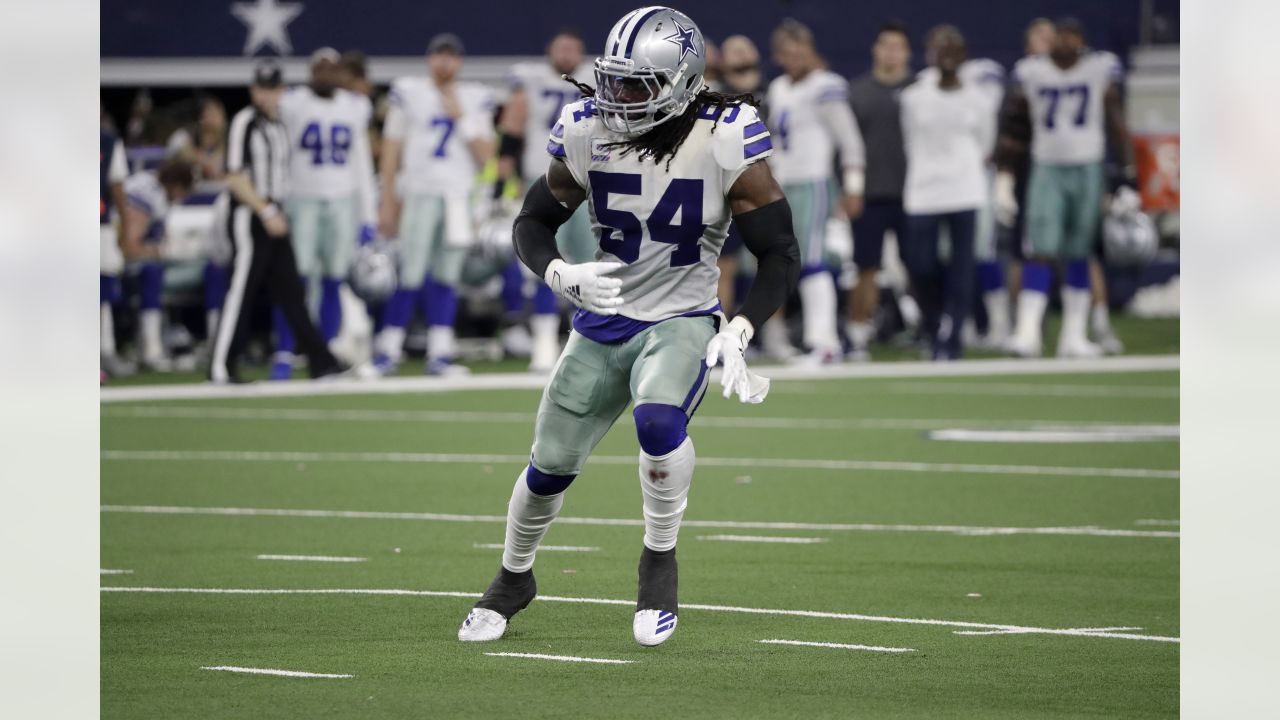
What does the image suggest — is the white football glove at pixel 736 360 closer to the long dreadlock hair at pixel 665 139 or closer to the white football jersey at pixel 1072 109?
the long dreadlock hair at pixel 665 139

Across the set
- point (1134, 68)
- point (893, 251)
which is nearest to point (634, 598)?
point (893, 251)

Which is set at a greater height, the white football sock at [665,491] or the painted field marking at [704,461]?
the white football sock at [665,491]

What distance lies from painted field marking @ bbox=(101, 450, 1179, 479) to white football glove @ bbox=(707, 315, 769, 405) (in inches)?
182

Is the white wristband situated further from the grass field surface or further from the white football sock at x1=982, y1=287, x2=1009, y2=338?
the grass field surface

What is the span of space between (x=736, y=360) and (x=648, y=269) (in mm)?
523

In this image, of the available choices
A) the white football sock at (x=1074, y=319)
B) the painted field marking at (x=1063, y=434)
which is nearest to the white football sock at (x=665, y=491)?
the painted field marking at (x=1063, y=434)

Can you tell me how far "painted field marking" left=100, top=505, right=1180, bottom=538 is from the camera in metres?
8.66

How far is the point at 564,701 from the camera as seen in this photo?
5383 mm

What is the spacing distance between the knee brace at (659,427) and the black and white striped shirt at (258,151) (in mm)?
9139

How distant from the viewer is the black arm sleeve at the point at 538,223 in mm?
6473

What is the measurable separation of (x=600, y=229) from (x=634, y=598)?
1.28 m

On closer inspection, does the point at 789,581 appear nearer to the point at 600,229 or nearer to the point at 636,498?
the point at 600,229

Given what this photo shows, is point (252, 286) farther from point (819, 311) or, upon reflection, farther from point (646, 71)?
point (646, 71)
